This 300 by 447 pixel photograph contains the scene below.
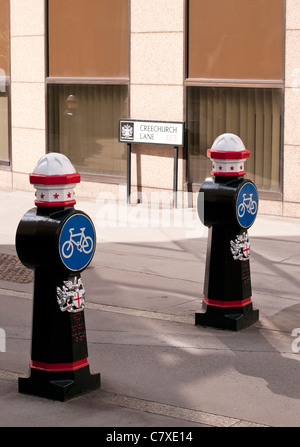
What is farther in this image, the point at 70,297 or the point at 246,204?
the point at 246,204

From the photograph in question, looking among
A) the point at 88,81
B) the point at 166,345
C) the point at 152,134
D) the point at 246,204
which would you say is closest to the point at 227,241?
the point at 246,204

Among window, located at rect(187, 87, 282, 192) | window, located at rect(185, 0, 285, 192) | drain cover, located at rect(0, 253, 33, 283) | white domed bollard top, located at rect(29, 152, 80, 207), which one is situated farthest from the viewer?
window, located at rect(187, 87, 282, 192)

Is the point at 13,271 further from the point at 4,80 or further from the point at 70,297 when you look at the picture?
the point at 4,80

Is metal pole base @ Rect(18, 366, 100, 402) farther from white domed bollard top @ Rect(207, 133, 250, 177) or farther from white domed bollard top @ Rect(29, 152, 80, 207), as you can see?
white domed bollard top @ Rect(207, 133, 250, 177)

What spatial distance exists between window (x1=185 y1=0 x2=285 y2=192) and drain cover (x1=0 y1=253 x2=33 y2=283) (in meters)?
4.73

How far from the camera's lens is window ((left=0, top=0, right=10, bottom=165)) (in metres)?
17.4

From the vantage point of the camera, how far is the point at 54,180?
20.3ft

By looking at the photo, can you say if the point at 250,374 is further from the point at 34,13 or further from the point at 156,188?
the point at 34,13

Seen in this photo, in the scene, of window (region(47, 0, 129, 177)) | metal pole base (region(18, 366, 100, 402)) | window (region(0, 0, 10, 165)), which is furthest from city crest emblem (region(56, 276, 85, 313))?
window (region(0, 0, 10, 165))

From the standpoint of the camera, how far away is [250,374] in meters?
6.79

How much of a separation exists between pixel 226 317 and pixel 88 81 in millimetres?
9080

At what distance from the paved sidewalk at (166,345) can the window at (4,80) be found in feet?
19.3
